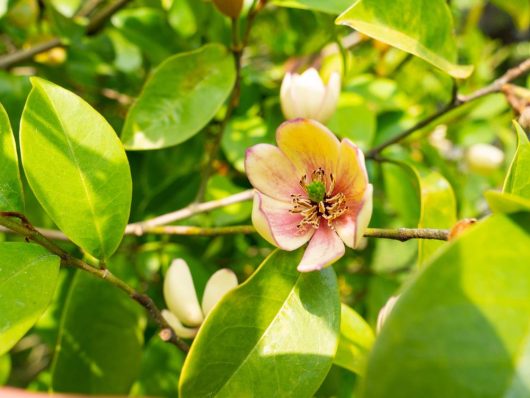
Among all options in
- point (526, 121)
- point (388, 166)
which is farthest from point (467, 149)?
point (526, 121)

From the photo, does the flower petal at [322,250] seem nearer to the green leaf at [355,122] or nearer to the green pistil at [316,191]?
the green pistil at [316,191]

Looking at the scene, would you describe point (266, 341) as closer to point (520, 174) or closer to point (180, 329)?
point (180, 329)

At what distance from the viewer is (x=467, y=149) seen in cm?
156

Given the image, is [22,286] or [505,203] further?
[22,286]

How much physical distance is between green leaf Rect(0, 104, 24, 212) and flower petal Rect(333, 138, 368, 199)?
1.25 feet

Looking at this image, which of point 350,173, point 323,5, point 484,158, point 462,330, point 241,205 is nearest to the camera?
point 462,330

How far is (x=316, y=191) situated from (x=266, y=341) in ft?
0.78

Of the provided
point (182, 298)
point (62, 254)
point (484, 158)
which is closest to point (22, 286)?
point (62, 254)

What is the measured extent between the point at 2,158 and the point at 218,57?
387mm

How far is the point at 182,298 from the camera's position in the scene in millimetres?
813

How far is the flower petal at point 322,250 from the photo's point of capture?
2.16 feet

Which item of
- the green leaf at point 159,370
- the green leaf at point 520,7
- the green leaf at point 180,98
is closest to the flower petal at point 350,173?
the green leaf at point 180,98

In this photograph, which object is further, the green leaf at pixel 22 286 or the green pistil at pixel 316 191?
the green pistil at pixel 316 191

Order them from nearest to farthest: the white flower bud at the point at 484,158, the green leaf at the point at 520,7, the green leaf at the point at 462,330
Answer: the green leaf at the point at 462,330 → the white flower bud at the point at 484,158 → the green leaf at the point at 520,7
